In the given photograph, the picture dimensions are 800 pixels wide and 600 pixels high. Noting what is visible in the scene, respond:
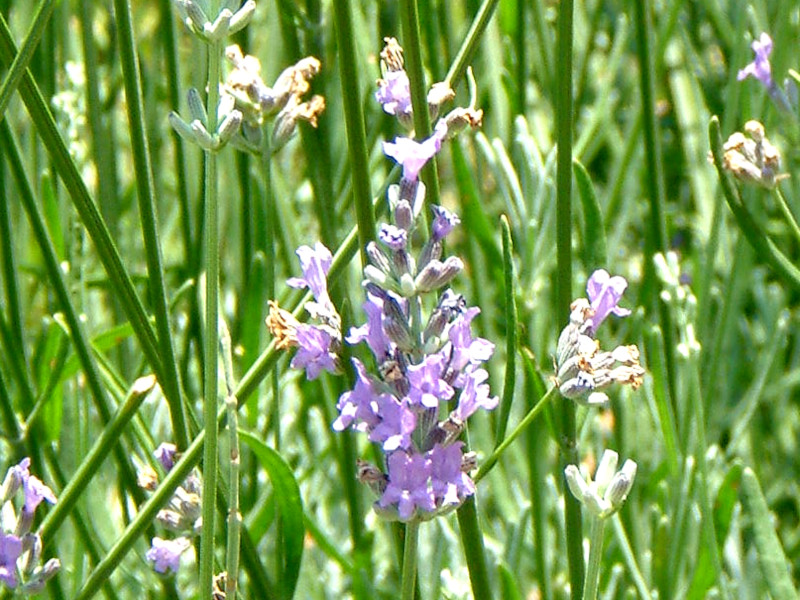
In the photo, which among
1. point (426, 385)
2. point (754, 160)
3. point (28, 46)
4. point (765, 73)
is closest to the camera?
point (426, 385)

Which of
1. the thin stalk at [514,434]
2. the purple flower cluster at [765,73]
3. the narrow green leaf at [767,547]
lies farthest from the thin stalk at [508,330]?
the purple flower cluster at [765,73]

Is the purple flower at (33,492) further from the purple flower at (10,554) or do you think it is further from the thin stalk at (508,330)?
the thin stalk at (508,330)

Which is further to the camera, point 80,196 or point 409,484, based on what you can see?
point 80,196

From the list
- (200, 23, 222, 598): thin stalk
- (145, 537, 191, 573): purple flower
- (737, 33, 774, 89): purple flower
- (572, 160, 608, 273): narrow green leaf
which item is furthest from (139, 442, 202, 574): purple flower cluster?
(737, 33, 774, 89): purple flower

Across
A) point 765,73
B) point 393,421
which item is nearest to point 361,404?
point 393,421

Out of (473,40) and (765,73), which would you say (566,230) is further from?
(765,73)

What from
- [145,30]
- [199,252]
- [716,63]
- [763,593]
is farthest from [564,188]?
[145,30]

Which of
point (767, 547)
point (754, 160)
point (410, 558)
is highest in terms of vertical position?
point (754, 160)

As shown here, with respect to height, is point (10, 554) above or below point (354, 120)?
below
